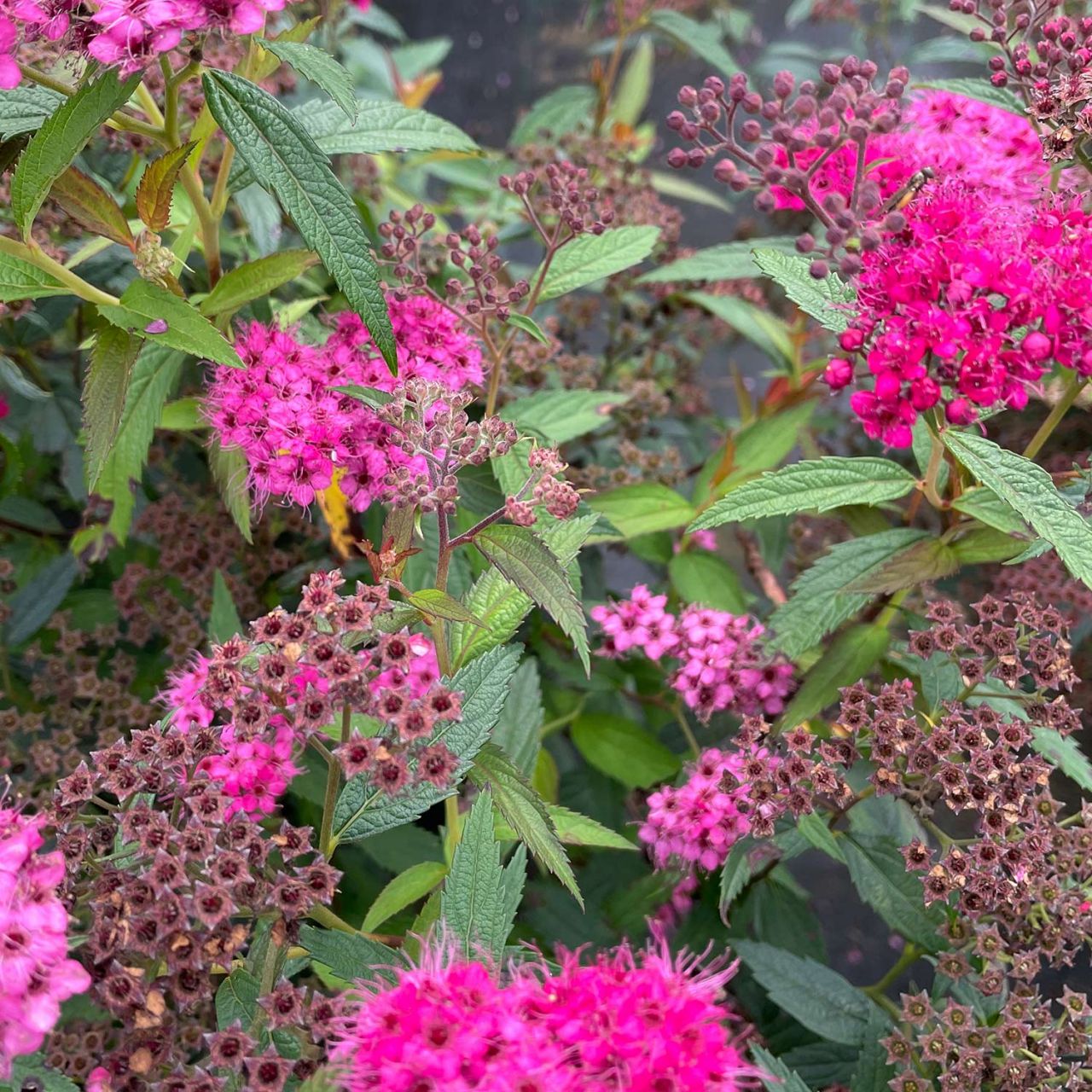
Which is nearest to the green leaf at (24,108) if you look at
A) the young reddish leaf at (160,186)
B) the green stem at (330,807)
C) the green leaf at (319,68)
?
the young reddish leaf at (160,186)

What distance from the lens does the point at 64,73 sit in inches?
47.6

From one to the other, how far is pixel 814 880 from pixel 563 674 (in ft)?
2.79

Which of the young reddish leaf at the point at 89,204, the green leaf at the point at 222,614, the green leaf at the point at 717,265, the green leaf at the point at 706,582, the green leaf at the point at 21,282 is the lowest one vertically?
the green leaf at the point at 706,582

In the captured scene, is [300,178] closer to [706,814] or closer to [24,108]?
[24,108]

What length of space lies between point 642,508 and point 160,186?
0.66 metres

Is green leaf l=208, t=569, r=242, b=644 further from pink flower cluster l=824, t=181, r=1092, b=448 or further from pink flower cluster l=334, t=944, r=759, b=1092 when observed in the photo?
pink flower cluster l=824, t=181, r=1092, b=448

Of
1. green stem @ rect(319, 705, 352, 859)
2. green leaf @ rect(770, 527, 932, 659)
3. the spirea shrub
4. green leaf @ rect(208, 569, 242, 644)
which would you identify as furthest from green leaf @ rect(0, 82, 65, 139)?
green leaf @ rect(770, 527, 932, 659)

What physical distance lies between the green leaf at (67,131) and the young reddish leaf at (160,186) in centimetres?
10

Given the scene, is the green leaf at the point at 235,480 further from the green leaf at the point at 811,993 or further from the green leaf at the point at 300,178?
the green leaf at the point at 811,993

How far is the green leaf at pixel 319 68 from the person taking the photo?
90cm

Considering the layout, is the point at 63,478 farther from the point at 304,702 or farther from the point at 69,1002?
the point at 304,702

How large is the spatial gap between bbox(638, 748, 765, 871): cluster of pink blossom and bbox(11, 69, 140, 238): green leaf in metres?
0.78

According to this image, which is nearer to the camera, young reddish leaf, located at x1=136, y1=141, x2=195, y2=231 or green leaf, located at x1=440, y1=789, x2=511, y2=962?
green leaf, located at x1=440, y1=789, x2=511, y2=962

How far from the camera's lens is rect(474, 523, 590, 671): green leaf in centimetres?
90
